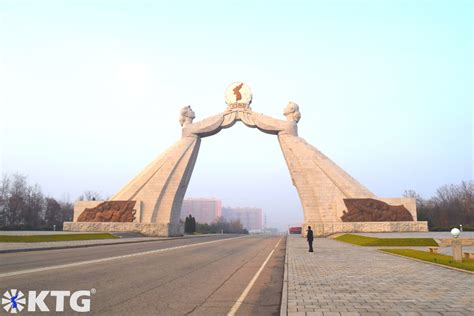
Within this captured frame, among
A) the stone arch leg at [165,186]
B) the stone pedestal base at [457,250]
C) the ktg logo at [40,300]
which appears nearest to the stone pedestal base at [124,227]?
the stone arch leg at [165,186]

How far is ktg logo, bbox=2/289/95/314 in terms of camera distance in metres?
5.61

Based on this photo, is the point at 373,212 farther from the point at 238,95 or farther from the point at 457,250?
the point at 457,250

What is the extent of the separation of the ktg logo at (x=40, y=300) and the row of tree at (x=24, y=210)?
45.4 metres

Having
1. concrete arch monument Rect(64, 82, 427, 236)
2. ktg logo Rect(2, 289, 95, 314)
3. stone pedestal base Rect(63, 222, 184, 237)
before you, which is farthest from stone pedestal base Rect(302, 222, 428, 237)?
ktg logo Rect(2, 289, 95, 314)

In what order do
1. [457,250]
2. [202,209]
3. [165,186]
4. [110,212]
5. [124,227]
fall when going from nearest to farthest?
[457,250]
[124,227]
[110,212]
[165,186]
[202,209]

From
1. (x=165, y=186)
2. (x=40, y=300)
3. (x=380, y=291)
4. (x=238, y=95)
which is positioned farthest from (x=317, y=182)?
(x=40, y=300)

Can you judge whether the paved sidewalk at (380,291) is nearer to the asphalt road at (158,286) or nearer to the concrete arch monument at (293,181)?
the asphalt road at (158,286)

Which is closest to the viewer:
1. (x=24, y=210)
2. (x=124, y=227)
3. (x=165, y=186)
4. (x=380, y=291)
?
(x=380, y=291)

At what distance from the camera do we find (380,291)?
23.0 ft

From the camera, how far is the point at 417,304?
5.88 meters

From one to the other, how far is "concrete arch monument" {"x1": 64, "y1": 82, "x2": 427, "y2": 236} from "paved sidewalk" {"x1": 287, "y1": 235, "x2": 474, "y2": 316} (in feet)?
79.0

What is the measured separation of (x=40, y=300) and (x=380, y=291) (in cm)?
582

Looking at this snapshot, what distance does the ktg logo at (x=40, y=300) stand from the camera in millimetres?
5609

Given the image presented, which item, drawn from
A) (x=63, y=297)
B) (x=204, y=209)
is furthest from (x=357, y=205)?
(x=204, y=209)
